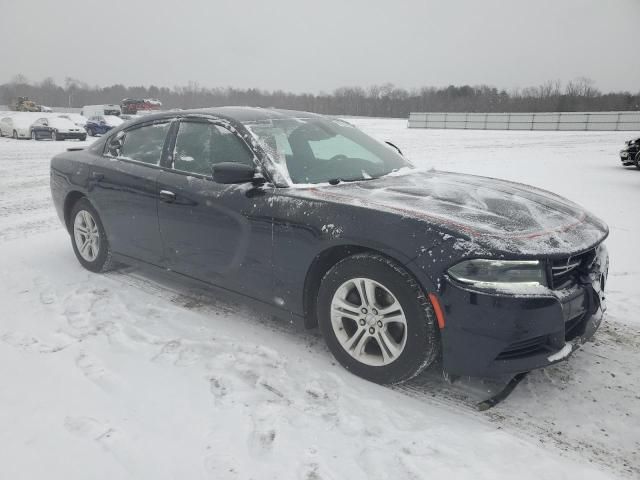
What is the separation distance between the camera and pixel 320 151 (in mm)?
3682

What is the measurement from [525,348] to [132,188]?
10.5 ft

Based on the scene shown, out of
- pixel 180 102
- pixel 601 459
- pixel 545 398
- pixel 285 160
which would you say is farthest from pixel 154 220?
pixel 180 102

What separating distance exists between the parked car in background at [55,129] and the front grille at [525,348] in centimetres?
2619

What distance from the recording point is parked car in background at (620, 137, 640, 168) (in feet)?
43.9

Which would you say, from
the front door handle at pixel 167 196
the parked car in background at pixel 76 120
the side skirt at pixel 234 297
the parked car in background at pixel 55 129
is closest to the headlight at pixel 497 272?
the side skirt at pixel 234 297

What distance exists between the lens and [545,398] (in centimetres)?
275

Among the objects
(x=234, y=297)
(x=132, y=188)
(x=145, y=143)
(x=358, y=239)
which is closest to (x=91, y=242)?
(x=132, y=188)

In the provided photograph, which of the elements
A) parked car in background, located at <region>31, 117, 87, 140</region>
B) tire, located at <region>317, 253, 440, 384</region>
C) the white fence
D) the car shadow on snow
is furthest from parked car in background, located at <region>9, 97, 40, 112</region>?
tire, located at <region>317, 253, 440, 384</region>

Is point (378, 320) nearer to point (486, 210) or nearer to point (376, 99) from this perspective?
point (486, 210)

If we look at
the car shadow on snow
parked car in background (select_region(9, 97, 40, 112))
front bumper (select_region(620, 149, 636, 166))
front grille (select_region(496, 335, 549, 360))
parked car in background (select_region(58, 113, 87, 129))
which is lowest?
the car shadow on snow

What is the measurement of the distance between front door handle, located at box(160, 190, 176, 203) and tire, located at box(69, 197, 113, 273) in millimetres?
1108

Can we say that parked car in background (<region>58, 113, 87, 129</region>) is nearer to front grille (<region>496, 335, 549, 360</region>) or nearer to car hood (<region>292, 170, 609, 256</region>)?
car hood (<region>292, 170, 609, 256</region>)

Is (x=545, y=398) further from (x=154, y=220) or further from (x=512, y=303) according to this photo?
(x=154, y=220)

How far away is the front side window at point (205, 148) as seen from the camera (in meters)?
3.54
